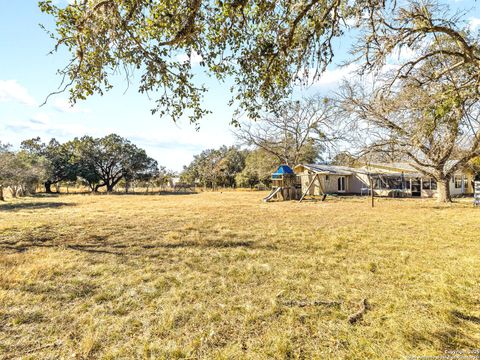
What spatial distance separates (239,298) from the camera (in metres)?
3.67

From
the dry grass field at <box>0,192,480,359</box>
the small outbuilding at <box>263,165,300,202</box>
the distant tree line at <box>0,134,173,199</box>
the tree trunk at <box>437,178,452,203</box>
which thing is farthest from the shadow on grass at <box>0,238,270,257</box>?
the distant tree line at <box>0,134,173,199</box>

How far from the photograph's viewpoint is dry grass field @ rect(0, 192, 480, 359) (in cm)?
261

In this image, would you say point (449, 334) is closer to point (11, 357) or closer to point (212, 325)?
point (212, 325)

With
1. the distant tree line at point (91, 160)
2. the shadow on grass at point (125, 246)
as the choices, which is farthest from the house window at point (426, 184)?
the distant tree line at point (91, 160)

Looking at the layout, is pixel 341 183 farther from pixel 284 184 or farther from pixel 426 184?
pixel 284 184

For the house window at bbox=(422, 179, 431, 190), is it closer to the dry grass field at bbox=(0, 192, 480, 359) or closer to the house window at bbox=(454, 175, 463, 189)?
the house window at bbox=(454, 175, 463, 189)

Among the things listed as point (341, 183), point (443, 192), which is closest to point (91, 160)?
point (341, 183)

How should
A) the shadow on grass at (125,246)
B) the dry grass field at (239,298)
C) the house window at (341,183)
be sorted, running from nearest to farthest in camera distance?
the dry grass field at (239,298), the shadow on grass at (125,246), the house window at (341,183)

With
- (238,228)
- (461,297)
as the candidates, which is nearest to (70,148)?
(238,228)

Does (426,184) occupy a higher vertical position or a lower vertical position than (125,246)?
higher

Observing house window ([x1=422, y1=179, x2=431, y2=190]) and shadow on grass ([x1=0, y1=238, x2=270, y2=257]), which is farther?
house window ([x1=422, y1=179, x2=431, y2=190])

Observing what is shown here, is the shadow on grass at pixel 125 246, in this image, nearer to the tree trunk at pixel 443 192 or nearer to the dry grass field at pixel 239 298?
the dry grass field at pixel 239 298

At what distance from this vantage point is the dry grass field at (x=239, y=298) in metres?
2.61

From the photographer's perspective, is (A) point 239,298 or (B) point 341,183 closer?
(A) point 239,298
